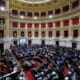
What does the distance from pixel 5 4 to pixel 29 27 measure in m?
11.5

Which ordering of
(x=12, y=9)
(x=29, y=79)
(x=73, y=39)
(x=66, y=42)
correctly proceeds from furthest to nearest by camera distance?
(x=12, y=9) < (x=66, y=42) < (x=73, y=39) < (x=29, y=79)

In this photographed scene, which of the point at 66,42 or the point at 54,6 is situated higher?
the point at 54,6

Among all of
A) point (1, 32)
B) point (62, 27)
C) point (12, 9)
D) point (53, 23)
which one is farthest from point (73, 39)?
point (12, 9)

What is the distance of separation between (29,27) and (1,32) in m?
12.1

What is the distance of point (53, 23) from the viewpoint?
3497cm

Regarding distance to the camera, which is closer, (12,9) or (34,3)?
(12,9)

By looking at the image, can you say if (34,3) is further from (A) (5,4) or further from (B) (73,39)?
(B) (73,39)

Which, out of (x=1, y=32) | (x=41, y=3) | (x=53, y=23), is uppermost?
(x=41, y=3)

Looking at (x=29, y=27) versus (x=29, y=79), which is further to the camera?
(x=29, y=27)

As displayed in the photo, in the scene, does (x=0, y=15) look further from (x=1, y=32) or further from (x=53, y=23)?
(x=53, y=23)

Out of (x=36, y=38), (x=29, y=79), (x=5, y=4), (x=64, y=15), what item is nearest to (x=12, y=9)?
(x=5, y=4)

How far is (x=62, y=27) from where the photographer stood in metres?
31.4

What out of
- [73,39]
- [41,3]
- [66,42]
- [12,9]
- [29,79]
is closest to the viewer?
[29,79]

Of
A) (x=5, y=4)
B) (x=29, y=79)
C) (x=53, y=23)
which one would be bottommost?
(x=29, y=79)
